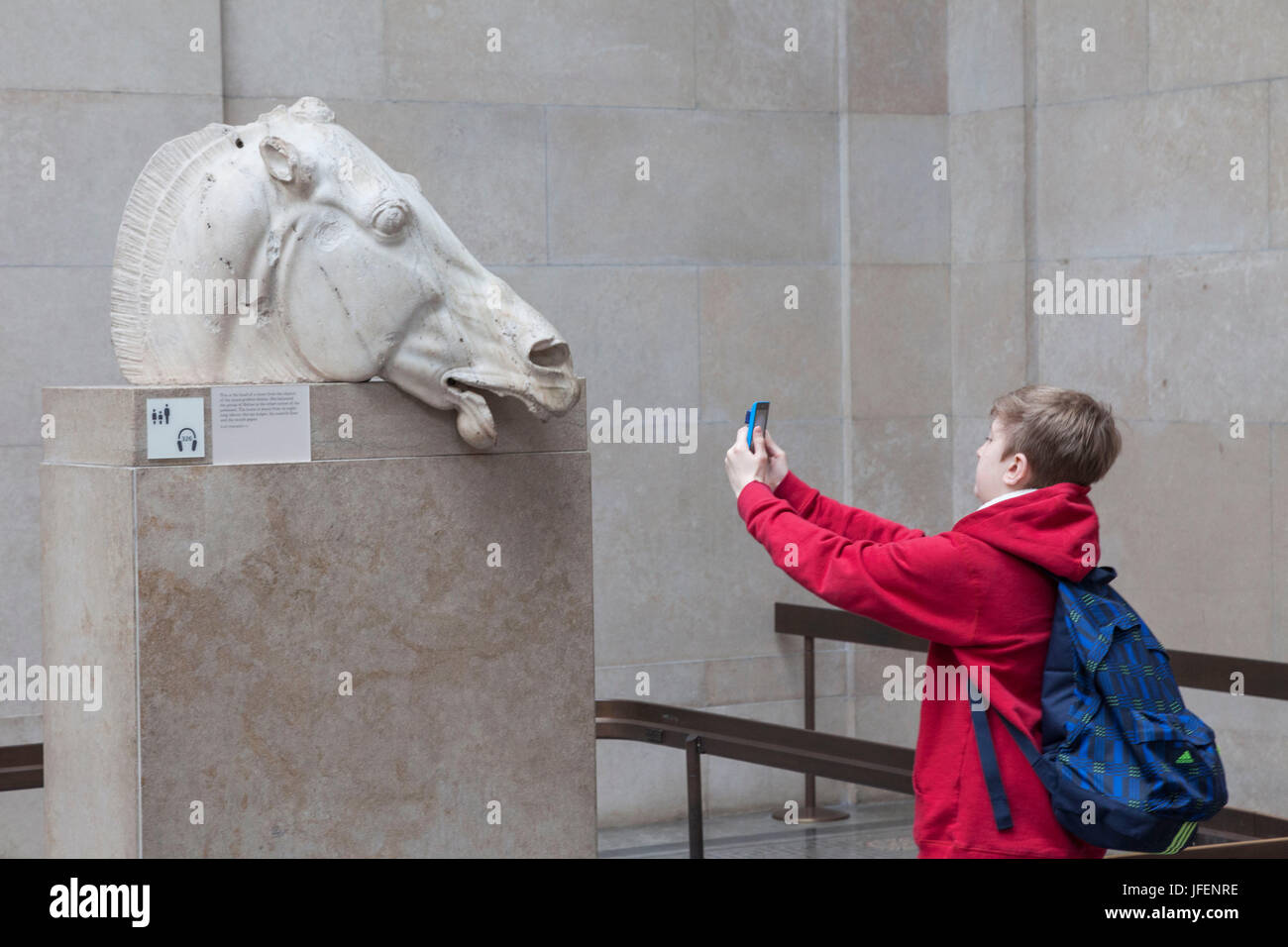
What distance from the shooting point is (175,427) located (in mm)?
3129

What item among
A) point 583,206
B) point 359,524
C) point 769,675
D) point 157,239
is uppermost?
point 583,206

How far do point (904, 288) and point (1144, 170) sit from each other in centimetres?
119

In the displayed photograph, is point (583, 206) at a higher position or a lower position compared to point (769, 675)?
higher

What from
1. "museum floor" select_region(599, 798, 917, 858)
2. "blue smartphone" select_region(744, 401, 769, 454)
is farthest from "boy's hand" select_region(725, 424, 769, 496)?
"museum floor" select_region(599, 798, 917, 858)

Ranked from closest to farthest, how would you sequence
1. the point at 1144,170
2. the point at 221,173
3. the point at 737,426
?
the point at 221,173 → the point at 1144,170 → the point at 737,426

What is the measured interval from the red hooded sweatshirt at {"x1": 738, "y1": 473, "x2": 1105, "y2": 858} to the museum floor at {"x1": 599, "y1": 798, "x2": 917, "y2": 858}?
11.3 feet

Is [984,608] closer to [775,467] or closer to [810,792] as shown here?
[775,467]

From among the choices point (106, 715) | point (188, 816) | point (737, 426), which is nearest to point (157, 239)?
point (106, 715)

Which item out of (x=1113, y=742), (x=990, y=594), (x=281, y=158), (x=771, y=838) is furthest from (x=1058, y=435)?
(x=771, y=838)

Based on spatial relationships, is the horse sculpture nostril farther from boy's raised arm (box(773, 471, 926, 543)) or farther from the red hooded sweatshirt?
the red hooded sweatshirt

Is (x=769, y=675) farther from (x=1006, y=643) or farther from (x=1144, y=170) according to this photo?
(x=1006, y=643)

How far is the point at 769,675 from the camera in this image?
282 inches

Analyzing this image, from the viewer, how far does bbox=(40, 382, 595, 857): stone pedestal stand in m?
3.13

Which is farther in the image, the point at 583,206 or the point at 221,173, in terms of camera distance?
the point at 583,206
